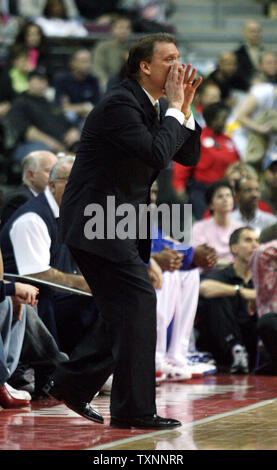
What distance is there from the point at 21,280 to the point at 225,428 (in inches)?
78.4

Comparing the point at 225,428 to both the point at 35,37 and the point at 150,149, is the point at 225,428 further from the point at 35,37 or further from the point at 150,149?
the point at 35,37

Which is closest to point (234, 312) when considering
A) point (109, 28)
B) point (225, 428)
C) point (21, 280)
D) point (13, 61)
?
point (21, 280)

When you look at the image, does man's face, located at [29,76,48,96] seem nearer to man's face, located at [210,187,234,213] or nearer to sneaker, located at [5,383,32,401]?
man's face, located at [210,187,234,213]

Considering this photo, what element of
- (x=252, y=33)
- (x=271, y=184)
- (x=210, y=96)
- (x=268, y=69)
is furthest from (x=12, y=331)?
(x=252, y=33)

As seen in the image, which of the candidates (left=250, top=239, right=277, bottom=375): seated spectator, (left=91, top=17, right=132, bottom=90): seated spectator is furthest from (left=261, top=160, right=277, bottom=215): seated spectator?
(left=91, top=17, right=132, bottom=90): seated spectator

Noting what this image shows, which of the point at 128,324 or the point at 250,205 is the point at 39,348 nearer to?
the point at 128,324

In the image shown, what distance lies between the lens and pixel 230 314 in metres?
9.01

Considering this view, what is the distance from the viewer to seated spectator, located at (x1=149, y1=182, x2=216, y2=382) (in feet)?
26.1

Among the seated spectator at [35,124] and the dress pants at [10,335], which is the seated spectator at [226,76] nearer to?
the seated spectator at [35,124]

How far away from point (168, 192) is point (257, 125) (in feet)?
5.19

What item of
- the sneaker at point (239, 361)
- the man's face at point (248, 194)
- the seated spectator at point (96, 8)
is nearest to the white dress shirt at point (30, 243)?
the sneaker at point (239, 361)

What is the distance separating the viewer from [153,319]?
521 centimetres

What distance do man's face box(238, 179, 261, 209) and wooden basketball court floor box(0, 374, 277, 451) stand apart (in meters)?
3.41

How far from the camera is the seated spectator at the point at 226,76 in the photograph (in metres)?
13.8
